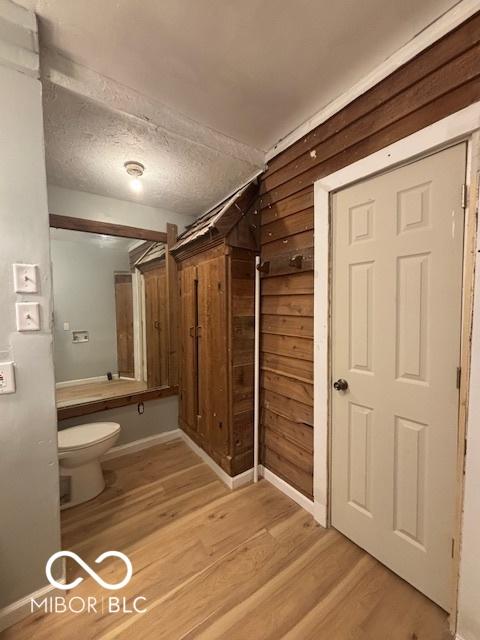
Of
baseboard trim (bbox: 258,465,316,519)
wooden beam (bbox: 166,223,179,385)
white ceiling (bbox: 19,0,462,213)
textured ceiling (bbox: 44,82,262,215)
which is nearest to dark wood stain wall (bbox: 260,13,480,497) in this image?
baseboard trim (bbox: 258,465,316,519)

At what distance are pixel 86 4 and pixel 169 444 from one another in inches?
114

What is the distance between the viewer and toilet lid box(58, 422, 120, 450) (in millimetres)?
1713

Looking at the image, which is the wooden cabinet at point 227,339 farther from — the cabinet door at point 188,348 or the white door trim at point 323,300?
the white door trim at point 323,300

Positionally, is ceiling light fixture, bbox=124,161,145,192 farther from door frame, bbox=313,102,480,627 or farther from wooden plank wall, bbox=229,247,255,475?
door frame, bbox=313,102,480,627

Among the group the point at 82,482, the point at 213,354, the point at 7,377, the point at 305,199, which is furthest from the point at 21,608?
the point at 305,199

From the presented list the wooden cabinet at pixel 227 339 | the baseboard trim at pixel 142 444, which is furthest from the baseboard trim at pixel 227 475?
the baseboard trim at pixel 142 444

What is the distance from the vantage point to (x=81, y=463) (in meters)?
1.76

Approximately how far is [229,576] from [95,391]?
1660 millimetres

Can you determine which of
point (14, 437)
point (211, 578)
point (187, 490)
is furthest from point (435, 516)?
point (14, 437)

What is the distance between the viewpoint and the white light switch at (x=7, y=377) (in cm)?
104

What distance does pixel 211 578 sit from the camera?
1.26m

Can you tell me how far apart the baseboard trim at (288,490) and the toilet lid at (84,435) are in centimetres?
118

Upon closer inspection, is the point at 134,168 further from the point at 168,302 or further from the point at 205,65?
the point at 168,302

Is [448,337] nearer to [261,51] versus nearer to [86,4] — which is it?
[261,51]
